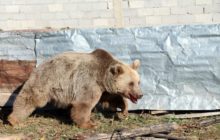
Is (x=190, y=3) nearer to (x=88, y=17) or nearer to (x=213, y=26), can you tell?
(x=88, y=17)

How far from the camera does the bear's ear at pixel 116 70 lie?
8715 millimetres

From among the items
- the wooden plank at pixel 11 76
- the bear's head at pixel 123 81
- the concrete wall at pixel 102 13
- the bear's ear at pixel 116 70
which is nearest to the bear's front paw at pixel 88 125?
the bear's head at pixel 123 81

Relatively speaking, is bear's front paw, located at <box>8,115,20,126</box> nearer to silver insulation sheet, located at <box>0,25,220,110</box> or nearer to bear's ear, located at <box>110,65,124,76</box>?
bear's ear, located at <box>110,65,124,76</box>

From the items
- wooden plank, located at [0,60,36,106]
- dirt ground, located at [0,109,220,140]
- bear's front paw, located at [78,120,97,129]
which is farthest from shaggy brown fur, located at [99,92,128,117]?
wooden plank, located at [0,60,36,106]

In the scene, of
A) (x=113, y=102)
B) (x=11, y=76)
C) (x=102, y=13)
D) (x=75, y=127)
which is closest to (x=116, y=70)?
Answer: (x=113, y=102)

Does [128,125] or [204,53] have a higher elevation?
[204,53]

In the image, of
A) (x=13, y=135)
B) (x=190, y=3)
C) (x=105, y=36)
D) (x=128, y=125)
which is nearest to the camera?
(x=13, y=135)

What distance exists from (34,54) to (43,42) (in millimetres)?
252

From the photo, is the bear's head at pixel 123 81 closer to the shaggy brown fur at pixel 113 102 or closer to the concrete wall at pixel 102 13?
the shaggy brown fur at pixel 113 102

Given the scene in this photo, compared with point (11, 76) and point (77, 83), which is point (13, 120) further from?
point (77, 83)

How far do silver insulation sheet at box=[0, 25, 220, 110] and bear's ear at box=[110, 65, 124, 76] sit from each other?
2.62 ft

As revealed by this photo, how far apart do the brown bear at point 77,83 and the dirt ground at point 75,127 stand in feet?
0.67

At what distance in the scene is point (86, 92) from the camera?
8719 mm

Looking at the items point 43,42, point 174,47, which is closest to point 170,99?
point 174,47
